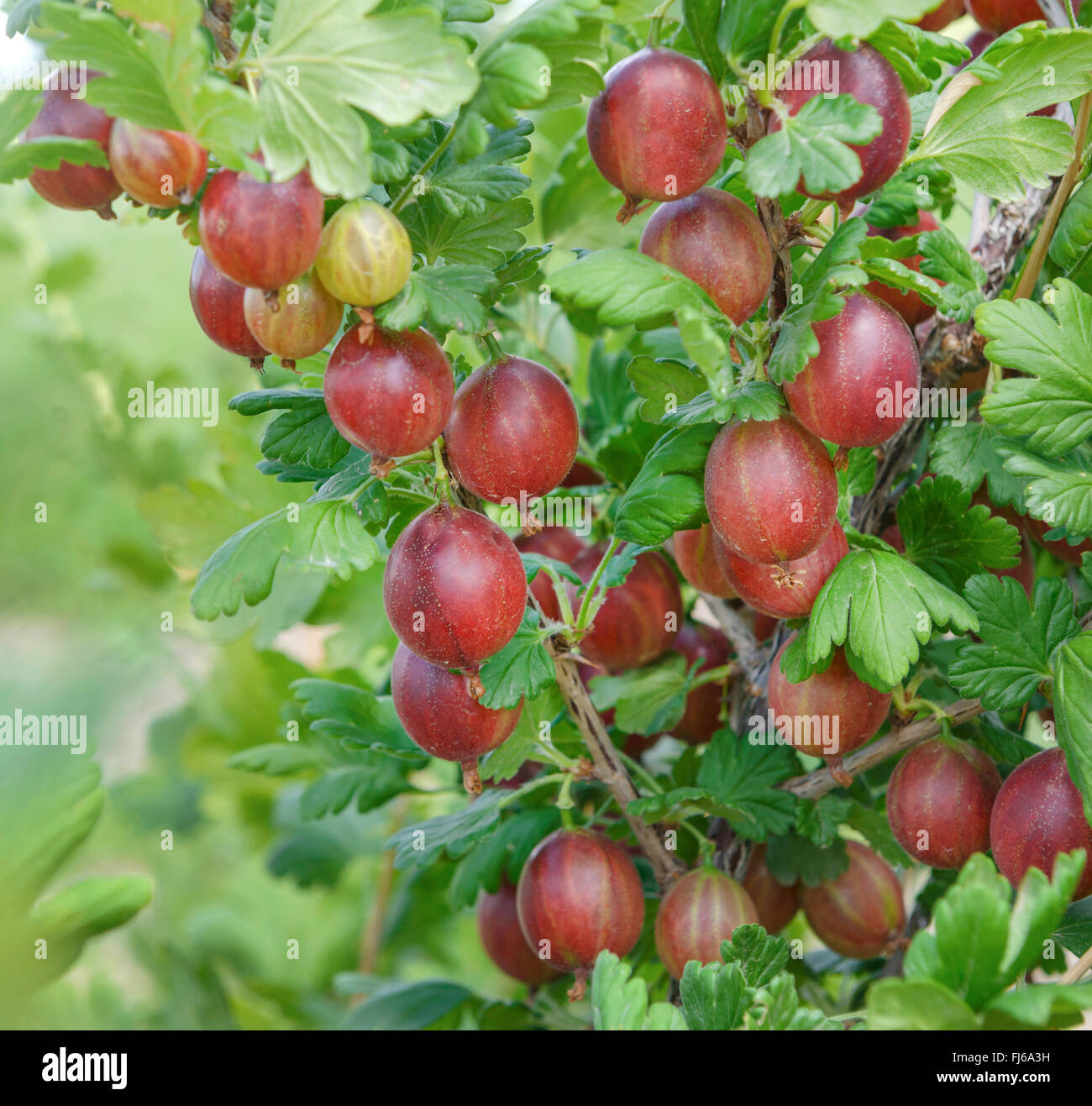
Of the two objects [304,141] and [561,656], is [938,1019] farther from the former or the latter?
[304,141]

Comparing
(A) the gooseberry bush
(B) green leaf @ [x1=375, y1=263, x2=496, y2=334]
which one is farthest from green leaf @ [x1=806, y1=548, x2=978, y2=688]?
(B) green leaf @ [x1=375, y1=263, x2=496, y2=334]

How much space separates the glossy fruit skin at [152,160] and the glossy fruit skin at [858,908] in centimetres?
53

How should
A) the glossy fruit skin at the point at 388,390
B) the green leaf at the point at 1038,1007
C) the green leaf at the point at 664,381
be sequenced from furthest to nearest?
the green leaf at the point at 664,381 < the glossy fruit skin at the point at 388,390 < the green leaf at the point at 1038,1007

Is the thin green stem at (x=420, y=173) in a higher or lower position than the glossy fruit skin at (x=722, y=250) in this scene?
higher

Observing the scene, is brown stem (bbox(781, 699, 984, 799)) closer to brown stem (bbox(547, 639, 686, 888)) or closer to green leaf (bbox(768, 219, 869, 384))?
brown stem (bbox(547, 639, 686, 888))

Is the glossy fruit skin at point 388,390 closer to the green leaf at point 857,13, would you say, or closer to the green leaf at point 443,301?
the green leaf at point 443,301

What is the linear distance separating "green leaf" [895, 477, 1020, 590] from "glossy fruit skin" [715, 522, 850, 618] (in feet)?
0.18

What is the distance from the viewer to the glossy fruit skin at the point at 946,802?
559 mm

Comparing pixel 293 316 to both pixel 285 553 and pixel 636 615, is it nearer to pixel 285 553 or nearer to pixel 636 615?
pixel 285 553

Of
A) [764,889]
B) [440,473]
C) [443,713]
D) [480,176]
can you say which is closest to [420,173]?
[480,176]

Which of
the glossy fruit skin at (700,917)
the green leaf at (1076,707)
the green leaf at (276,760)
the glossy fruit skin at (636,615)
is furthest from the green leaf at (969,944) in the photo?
the green leaf at (276,760)

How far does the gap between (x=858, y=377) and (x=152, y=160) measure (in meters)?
0.29

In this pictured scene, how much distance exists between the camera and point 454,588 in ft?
1.58
